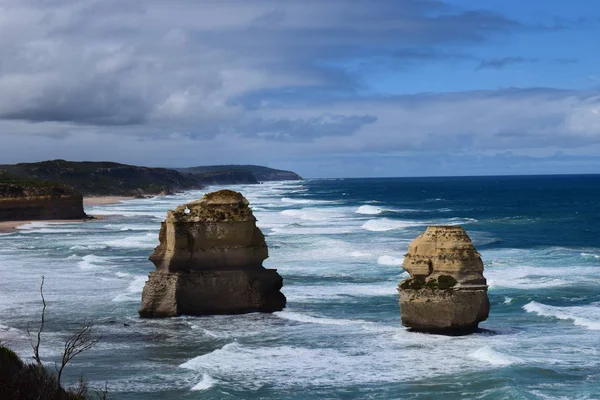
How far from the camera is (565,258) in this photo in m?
47.5

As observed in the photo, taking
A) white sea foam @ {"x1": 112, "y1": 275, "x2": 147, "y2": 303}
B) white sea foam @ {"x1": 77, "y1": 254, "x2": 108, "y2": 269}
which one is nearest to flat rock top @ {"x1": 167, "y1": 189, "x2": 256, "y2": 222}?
white sea foam @ {"x1": 112, "y1": 275, "x2": 147, "y2": 303}

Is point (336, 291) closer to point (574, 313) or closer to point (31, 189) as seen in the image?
point (574, 313)

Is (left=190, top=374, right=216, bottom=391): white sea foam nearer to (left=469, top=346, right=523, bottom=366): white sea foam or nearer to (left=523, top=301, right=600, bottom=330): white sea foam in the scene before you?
(left=469, top=346, right=523, bottom=366): white sea foam

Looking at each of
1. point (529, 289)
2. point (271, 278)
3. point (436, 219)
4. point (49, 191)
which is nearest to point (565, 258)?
point (529, 289)

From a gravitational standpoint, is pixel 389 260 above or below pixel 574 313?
above

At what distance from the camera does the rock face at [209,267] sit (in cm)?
2881

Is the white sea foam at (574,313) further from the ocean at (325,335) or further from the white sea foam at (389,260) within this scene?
the white sea foam at (389,260)

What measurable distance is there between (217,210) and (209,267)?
1.80m

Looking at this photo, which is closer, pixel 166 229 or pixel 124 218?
pixel 166 229

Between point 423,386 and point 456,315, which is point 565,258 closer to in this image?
point 456,315

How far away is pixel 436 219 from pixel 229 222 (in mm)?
56072

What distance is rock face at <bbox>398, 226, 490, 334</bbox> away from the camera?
2461 centimetres

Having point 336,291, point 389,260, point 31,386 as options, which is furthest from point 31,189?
point 31,386

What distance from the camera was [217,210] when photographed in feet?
96.4
